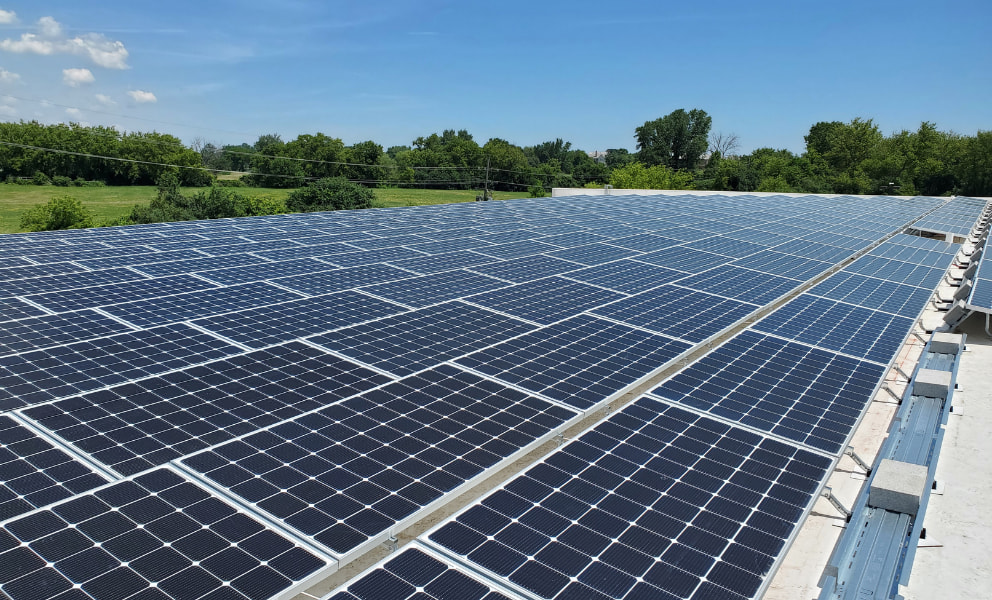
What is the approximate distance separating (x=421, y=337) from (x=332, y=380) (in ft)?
7.84

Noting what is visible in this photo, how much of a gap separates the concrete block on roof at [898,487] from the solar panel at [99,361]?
9801 millimetres

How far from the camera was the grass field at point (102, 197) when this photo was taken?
219 ft

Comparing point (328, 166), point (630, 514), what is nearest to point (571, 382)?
point (630, 514)

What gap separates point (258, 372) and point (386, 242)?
40.0ft

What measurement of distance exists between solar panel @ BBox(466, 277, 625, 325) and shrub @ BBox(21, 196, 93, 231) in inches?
2125

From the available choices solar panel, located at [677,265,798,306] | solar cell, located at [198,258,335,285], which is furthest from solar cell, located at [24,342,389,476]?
solar panel, located at [677,265,798,306]

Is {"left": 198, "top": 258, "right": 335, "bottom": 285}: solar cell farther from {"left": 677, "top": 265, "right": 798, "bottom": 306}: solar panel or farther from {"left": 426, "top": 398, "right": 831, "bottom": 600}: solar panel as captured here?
{"left": 426, "top": 398, "right": 831, "bottom": 600}: solar panel

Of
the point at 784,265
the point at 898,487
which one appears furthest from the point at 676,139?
the point at 898,487

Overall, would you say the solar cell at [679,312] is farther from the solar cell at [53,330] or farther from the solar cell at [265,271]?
the solar cell at [53,330]

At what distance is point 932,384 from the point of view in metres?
12.1

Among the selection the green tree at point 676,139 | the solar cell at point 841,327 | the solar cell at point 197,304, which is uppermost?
the green tree at point 676,139

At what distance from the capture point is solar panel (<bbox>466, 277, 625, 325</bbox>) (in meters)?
13.1

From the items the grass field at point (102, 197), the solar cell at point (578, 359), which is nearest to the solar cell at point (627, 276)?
the solar cell at point (578, 359)

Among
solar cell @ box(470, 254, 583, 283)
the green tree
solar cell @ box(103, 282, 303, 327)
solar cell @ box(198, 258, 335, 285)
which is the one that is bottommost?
solar cell @ box(103, 282, 303, 327)
